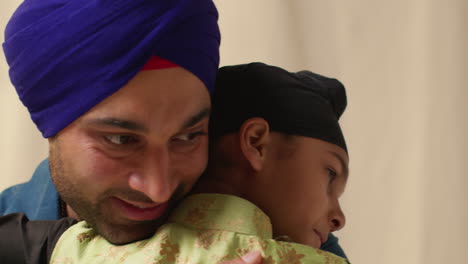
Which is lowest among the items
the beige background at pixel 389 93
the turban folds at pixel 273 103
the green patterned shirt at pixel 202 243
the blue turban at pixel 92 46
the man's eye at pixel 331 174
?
the beige background at pixel 389 93

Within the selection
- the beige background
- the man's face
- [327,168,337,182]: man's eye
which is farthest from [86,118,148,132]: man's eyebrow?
the beige background

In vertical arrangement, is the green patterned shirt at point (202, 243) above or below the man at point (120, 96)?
below

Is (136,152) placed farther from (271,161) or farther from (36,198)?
(36,198)

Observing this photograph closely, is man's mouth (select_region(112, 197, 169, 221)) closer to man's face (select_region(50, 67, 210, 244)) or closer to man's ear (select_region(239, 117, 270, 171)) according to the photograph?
man's face (select_region(50, 67, 210, 244))

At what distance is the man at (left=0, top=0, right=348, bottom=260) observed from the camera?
877mm

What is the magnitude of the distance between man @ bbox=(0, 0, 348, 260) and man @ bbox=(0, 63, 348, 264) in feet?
0.19

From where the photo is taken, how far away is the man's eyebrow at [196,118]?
2.99ft

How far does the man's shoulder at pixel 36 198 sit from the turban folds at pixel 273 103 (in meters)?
0.34

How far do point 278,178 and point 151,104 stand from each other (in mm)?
285

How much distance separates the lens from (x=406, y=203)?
1.94 meters

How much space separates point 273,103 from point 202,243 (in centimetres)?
30

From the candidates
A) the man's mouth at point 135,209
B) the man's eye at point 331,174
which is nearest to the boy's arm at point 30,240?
the man's mouth at point 135,209

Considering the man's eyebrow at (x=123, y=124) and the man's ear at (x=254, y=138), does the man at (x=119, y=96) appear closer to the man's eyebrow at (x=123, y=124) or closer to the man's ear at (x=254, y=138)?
the man's eyebrow at (x=123, y=124)

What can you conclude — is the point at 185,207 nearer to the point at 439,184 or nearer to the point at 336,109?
the point at 336,109
